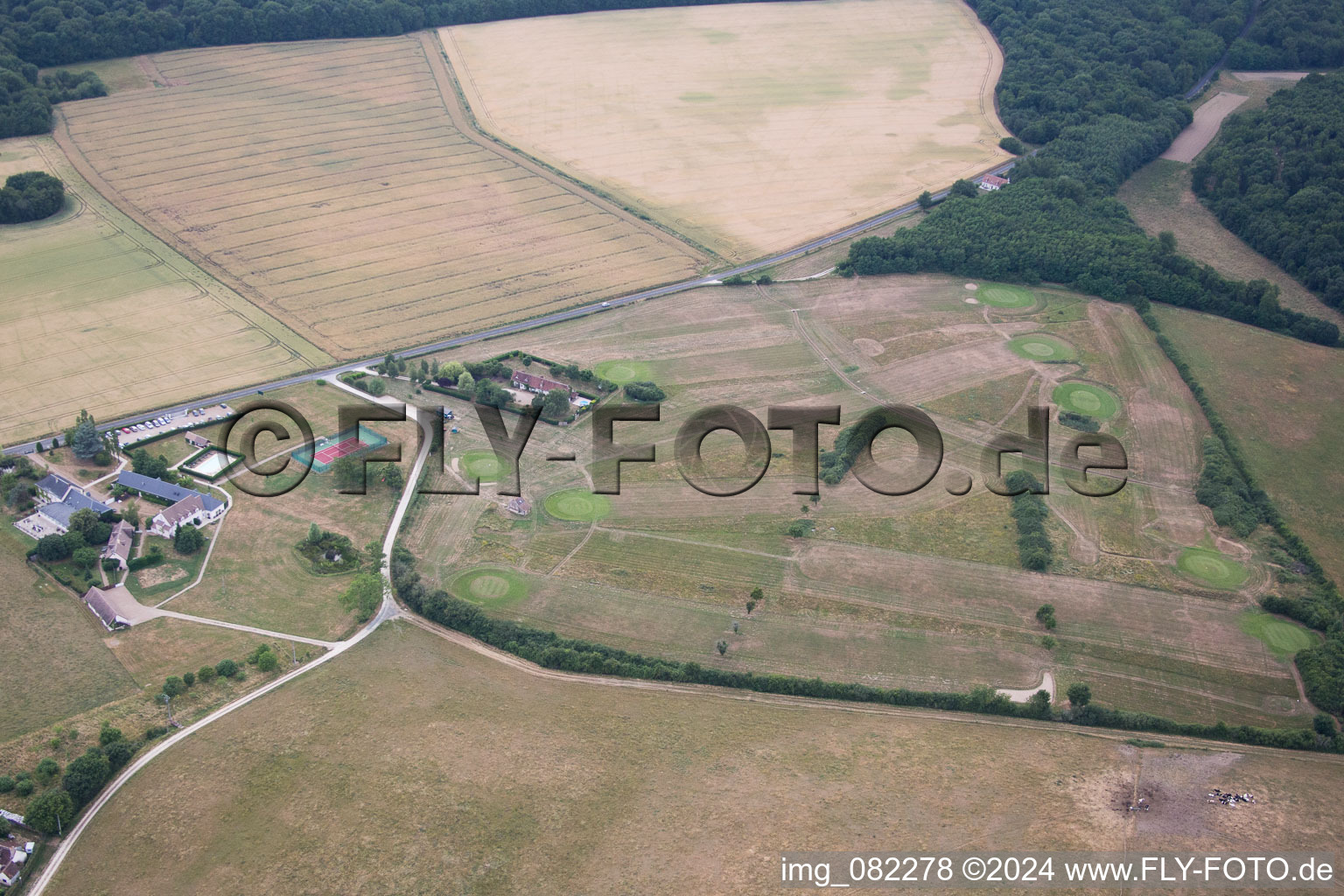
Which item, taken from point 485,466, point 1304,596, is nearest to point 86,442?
point 485,466

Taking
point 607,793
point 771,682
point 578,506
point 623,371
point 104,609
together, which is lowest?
point 771,682

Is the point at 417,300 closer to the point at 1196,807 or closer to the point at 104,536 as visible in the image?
the point at 104,536

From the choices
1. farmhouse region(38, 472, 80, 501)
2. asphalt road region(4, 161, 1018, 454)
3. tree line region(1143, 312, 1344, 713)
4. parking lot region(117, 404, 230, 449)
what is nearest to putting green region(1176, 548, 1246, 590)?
tree line region(1143, 312, 1344, 713)

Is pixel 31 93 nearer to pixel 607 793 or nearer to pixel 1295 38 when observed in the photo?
pixel 607 793

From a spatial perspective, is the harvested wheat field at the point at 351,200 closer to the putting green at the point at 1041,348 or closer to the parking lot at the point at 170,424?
the parking lot at the point at 170,424

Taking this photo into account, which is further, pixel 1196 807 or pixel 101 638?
pixel 101 638

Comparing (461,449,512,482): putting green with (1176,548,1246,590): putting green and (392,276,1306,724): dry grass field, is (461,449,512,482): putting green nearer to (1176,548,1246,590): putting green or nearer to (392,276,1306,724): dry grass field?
(392,276,1306,724): dry grass field

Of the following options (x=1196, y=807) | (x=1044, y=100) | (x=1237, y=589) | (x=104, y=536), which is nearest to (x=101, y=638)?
(x=104, y=536)
